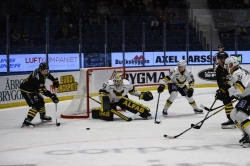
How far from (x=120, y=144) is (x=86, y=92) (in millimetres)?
2911

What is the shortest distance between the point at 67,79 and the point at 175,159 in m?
6.64

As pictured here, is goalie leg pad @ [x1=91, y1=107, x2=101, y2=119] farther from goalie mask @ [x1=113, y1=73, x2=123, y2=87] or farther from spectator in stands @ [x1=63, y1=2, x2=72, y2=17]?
spectator in stands @ [x1=63, y1=2, x2=72, y2=17]

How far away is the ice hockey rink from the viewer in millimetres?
5449

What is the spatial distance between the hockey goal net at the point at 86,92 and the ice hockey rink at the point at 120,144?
0.28 m

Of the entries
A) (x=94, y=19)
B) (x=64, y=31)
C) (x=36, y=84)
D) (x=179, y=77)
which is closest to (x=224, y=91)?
(x=179, y=77)

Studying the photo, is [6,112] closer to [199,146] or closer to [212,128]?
[212,128]

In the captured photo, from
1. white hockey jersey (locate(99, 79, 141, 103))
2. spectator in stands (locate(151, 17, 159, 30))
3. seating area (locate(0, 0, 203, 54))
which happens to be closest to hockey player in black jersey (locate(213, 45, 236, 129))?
white hockey jersey (locate(99, 79, 141, 103))

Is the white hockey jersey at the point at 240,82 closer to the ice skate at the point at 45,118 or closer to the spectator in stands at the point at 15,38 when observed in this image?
the ice skate at the point at 45,118

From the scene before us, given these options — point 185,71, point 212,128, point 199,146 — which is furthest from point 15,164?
point 185,71

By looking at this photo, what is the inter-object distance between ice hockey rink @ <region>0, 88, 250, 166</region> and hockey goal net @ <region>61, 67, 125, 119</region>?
283 mm

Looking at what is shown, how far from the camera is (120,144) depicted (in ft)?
21.2

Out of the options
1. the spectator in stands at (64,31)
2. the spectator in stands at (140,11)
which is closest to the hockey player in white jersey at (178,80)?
the spectator in stands at (64,31)

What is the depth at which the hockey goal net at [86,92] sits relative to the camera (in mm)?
9117

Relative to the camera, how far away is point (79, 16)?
15477 mm
